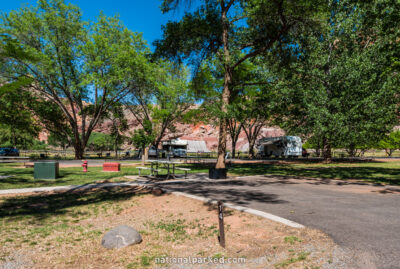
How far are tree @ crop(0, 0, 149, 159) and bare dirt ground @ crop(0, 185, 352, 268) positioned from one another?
2429 cm

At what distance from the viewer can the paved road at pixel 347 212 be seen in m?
3.79

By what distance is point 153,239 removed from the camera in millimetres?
4672

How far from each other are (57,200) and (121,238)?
442cm

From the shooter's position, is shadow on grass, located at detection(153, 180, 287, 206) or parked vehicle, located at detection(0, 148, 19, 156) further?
parked vehicle, located at detection(0, 148, 19, 156)

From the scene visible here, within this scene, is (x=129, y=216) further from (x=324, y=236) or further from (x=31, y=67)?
(x=31, y=67)

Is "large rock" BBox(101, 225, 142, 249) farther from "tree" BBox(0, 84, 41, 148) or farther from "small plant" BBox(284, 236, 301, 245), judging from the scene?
"tree" BBox(0, 84, 41, 148)

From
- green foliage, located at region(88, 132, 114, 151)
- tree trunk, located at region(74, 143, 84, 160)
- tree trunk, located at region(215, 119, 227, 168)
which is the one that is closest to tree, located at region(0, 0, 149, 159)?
tree trunk, located at region(74, 143, 84, 160)

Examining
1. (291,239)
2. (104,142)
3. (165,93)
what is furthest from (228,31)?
(104,142)

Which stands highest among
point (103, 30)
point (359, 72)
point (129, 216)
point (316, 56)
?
point (103, 30)

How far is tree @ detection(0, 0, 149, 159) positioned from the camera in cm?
2812

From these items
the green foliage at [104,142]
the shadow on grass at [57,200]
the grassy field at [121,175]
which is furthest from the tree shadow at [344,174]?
the green foliage at [104,142]

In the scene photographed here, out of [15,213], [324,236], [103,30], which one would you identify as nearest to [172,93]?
[103,30]

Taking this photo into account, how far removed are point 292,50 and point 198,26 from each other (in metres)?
5.70

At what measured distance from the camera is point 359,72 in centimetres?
1917
